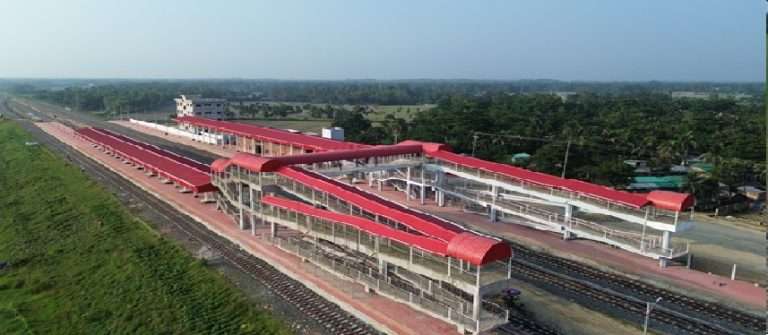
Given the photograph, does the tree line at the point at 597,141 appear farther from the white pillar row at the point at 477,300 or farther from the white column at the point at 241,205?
the white pillar row at the point at 477,300

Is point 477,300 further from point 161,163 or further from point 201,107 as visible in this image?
point 201,107

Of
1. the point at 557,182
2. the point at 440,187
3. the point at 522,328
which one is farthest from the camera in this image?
the point at 440,187

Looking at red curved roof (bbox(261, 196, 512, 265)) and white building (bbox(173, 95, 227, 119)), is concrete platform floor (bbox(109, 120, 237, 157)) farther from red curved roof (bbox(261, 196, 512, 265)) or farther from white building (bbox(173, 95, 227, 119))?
red curved roof (bbox(261, 196, 512, 265))

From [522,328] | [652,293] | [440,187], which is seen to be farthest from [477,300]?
[440,187]

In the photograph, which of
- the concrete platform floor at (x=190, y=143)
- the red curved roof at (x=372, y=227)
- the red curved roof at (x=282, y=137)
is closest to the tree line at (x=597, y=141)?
the red curved roof at (x=282, y=137)

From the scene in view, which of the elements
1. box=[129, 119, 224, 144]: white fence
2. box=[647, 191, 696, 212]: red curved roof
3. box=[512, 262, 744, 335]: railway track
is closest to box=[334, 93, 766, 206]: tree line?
box=[647, 191, 696, 212]: red curved roof

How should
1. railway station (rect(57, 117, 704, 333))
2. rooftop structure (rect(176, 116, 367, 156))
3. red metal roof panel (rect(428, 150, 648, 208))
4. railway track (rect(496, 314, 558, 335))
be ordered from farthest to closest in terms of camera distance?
rooftop structure (rect(176, 116, 367, 156)), red metal roof panel (rect(428, 150, 648, 208)), railway track (rect(496, 314, 558, 335)), railway station (rect(57, 117, 704, 333))
